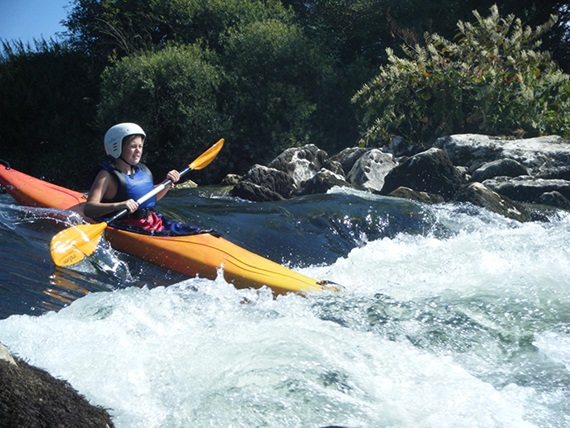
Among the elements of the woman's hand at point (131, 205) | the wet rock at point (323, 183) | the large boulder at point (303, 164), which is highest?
the large boulder at point (303, 164)

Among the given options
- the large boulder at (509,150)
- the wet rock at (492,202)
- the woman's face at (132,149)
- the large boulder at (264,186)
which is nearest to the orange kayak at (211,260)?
the woman's face at (132,149)

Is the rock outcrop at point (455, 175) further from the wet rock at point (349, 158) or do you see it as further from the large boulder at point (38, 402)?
the large boulder at point (38, 402)

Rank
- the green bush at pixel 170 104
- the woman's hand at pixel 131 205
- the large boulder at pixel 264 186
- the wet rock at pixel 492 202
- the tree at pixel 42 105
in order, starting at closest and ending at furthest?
the woman's hand at pixel 131 205
the wet rock at pixel 492 202
the large boulder at pixel 264 186
the green bush at pixel 170 104
the tree at pixel 42 105

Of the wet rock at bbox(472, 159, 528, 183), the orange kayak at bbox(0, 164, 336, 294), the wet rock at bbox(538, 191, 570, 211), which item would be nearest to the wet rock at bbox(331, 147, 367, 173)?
the wet rock at bbox(472, 159, 528, 183)

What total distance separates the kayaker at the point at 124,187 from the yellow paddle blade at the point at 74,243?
192 mm

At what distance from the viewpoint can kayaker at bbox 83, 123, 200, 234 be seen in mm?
4770

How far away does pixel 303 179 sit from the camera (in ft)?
32.0

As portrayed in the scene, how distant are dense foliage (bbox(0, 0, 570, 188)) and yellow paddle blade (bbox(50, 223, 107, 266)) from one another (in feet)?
21.9

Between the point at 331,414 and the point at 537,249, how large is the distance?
3.22 m

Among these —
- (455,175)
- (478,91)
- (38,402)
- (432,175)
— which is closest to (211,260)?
(38,402)

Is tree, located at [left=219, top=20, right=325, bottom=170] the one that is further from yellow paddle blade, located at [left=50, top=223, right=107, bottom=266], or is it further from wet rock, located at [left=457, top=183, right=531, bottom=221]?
yellow paddle blade, located at [left=50, top=223, right=107, bottom=266]

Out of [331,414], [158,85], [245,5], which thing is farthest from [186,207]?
[245,5]

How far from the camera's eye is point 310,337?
324 cm

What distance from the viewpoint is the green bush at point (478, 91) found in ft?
32.9
